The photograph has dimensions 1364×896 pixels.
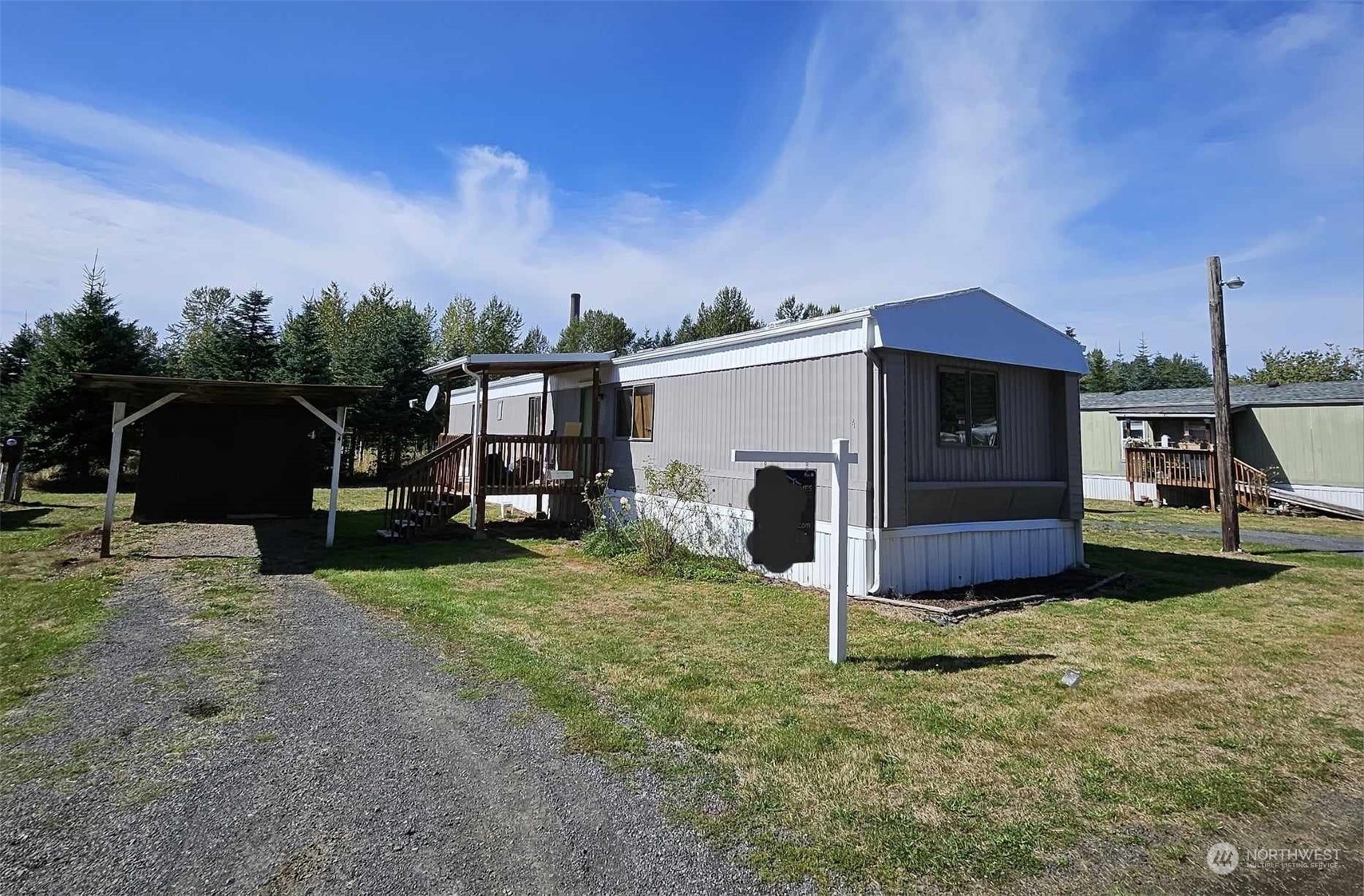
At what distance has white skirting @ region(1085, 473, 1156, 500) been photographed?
62.2ft

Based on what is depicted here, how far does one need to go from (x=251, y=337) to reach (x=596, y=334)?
81.9 ft

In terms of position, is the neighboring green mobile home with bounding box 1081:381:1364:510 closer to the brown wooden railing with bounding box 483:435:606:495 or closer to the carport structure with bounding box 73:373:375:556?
the brown wooden railing with bounding box 483:435:606:495

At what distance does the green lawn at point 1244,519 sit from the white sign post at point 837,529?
529 inches

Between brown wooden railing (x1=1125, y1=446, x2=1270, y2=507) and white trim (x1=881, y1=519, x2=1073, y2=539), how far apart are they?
12.3m

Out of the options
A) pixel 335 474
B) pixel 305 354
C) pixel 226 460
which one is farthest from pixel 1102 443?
pixel 305 354

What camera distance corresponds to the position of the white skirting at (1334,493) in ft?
52.0

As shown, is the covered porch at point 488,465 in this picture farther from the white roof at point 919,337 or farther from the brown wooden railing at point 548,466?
the white roof at point 919,337

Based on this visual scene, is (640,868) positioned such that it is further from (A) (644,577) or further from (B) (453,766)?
(A) (644,577)

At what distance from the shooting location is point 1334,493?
16.3 meters

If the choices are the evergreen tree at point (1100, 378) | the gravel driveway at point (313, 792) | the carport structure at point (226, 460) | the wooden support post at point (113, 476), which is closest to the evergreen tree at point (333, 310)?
the carport structure at point (226, 460)

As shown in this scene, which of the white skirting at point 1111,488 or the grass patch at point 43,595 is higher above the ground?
the white skirting at point 1111,488

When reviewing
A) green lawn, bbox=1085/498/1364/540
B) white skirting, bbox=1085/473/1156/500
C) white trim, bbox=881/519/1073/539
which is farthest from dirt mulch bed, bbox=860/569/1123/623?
white skirting, bbox=1085/473/1156/500

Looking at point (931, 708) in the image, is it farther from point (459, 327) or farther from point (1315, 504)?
point (459, 327)

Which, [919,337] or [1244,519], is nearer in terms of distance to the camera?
[919,337]
